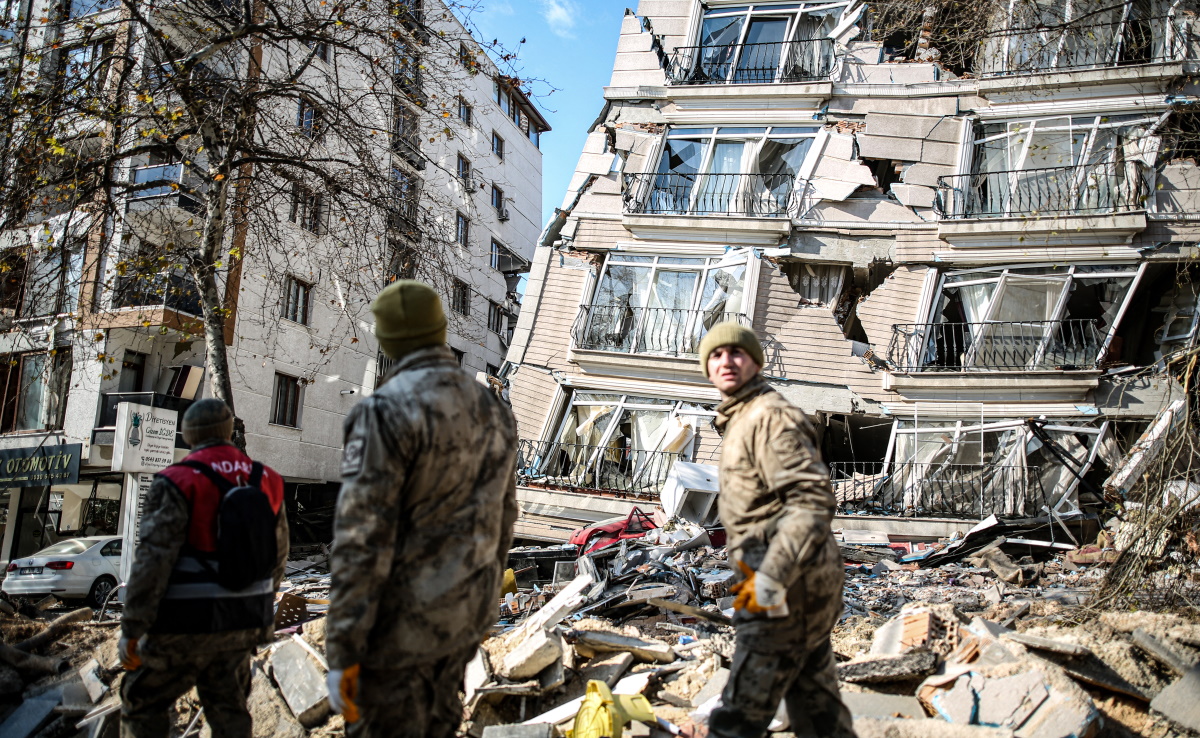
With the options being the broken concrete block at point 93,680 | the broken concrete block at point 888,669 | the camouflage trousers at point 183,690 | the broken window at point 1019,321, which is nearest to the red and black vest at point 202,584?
the camouflage trousers at point 183,690

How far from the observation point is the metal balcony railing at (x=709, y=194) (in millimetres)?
15000

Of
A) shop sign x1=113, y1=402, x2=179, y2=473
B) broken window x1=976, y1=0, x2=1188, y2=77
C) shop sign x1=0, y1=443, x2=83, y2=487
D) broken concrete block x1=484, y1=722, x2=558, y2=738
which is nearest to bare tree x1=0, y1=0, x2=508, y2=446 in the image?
shop sign x1=113, y1=402, x2=179, y2=473

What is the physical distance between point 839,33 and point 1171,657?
45.1 ft

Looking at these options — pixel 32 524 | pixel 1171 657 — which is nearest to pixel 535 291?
pixel 1171 657

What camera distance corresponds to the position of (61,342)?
655 inches

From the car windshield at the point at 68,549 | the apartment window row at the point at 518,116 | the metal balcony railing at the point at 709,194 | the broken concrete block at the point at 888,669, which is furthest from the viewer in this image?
the apartment window row at the point at 518,116

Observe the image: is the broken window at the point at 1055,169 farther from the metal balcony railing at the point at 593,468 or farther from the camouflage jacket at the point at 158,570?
the camouflage jacket at the point at 158,570

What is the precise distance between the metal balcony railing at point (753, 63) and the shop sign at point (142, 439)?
11724mm

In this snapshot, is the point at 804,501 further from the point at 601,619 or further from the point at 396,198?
the point at 396,198

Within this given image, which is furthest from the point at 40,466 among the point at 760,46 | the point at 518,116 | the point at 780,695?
the point at 518,116

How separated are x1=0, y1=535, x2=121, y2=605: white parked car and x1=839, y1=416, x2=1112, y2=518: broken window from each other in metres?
12.8

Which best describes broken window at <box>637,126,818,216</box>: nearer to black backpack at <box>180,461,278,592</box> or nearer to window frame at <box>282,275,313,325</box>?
window frame at <box>282,275,313,325</box>

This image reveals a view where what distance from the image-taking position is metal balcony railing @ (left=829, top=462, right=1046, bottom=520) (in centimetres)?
1254

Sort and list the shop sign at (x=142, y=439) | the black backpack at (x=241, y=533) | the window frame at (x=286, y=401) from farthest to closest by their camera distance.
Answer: the window frame at (x=286, y=401), the shop sign at (x=142, y=439), the black backpack at (x=241, y=533)
